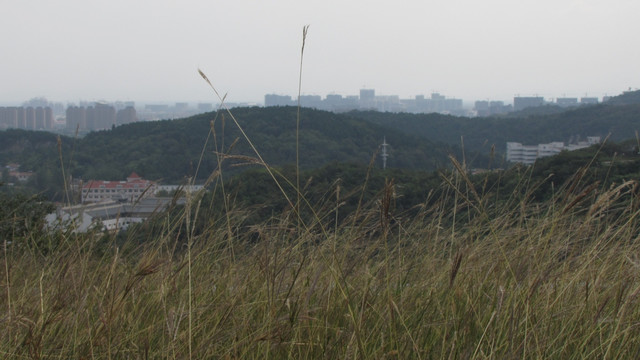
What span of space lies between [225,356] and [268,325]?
0.51ft

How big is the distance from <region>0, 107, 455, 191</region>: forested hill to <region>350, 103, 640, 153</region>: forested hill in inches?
240

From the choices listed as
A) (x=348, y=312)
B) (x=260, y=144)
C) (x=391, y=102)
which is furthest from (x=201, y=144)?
(x=391, y=102)

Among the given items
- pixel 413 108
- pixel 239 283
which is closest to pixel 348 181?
pixel 239 283

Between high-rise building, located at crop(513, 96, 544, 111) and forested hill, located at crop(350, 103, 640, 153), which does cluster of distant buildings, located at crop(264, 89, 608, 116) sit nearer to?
high-rise building, located at crop(513, 96, 544, 111)

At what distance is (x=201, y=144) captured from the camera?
3759cm

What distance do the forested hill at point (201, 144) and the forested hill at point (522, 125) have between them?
6100mm

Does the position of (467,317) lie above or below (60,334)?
above

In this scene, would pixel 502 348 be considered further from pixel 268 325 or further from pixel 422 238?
pixel 422 238

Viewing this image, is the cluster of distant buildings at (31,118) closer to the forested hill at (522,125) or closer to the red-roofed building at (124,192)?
the forested hill at (522,125)

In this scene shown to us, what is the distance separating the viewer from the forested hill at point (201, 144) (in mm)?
36000

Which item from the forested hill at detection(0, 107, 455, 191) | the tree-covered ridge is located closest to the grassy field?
the forested hill at detection(0, 107, 455, 191)

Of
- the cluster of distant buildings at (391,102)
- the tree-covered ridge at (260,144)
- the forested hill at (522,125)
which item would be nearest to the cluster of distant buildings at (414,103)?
the cluster of distant buildings at (391,102)

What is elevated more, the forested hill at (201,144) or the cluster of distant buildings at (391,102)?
the cluster of distant buildings at (391,102)

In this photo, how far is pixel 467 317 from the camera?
142cm
